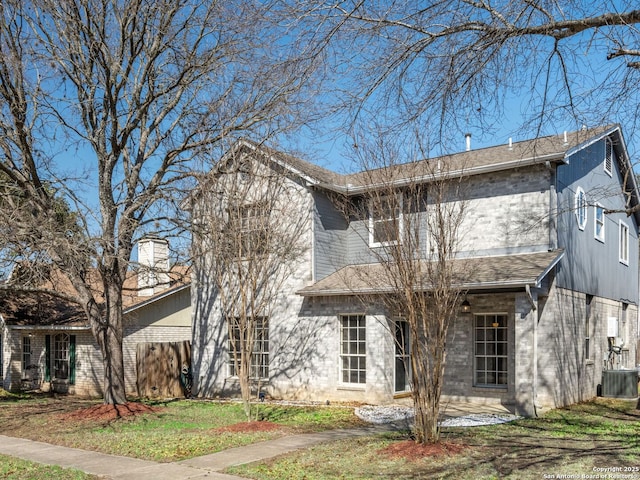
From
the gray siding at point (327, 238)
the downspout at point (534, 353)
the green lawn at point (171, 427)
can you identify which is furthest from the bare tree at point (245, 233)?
the downspout at point (534, 353)

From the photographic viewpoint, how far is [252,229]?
13.8 metres

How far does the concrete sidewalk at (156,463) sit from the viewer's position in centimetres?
906

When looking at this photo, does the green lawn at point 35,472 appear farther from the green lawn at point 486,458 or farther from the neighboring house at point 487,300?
the neighboring house at point 487,300

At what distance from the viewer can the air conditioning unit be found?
1725 centimetres

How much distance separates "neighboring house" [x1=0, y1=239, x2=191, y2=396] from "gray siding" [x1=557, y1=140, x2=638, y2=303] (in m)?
12.2

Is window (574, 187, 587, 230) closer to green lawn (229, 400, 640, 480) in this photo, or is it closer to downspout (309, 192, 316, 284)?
green lawn (229, 400, 640, 480)

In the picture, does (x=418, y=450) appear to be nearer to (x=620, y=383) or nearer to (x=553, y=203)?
(x=553, y=203)

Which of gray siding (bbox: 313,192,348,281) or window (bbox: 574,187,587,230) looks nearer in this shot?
window (bbox: 574,187,587,230)

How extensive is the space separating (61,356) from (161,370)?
5.12 meters

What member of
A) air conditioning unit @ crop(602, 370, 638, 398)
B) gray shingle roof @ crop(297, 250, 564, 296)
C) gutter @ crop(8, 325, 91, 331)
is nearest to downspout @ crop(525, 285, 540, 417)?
gray shingle roof @ crop(297, 250, 564, 296)

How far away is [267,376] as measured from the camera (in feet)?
61.5

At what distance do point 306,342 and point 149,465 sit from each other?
863cm

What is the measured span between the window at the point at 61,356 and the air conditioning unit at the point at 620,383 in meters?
18.0

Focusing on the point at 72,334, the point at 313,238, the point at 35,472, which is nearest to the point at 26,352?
the point at 72,334
